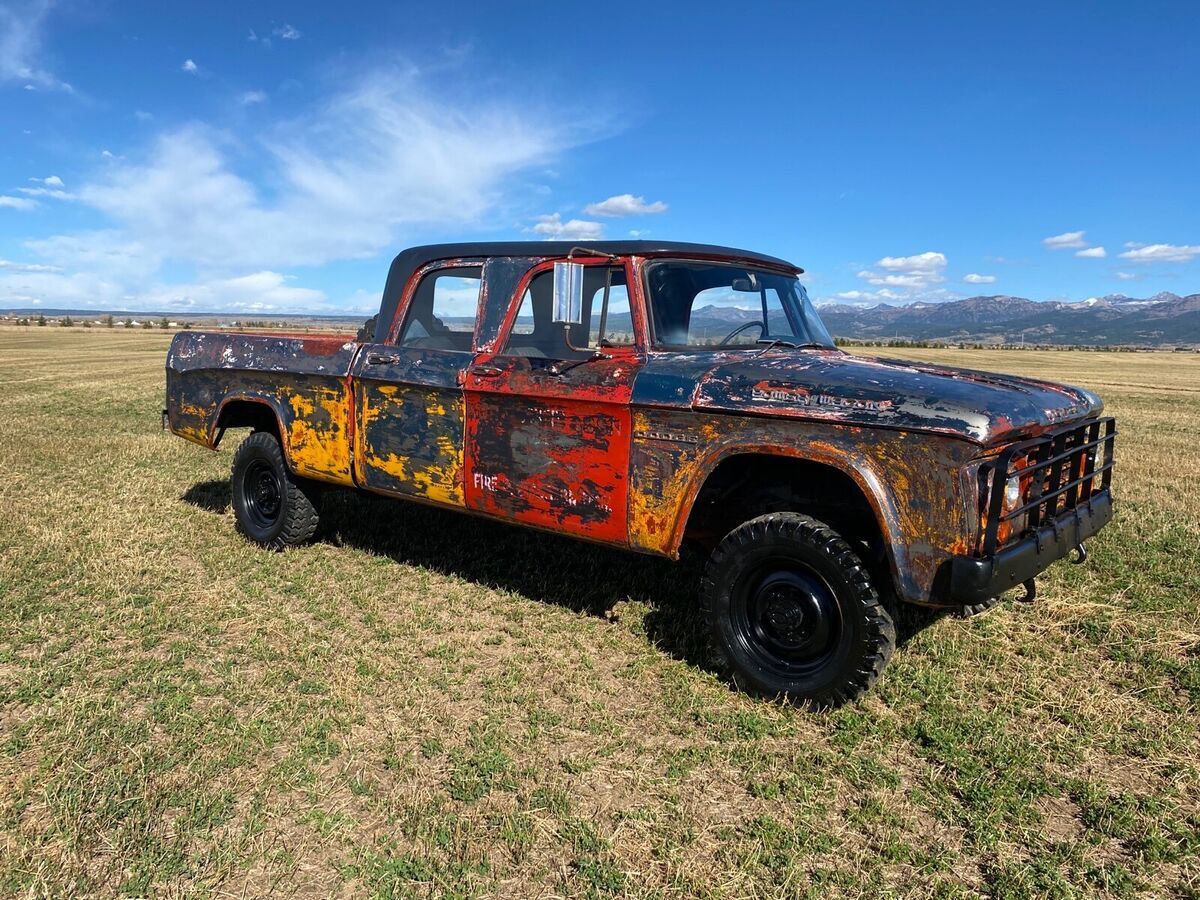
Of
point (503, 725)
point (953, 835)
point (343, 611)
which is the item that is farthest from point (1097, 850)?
point (343, 611)

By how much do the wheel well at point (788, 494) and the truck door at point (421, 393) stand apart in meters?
1.44

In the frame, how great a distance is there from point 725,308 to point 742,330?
15 centimetres

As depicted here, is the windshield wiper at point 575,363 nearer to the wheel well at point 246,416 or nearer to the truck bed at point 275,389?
the truck bed at point 275,389

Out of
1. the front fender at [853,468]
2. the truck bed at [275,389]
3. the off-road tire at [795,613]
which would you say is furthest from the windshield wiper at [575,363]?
the truck bed at [275,389]

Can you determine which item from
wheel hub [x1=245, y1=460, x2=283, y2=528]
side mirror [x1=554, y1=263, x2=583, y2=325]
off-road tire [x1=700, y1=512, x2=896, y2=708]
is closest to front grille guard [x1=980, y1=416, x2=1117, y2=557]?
off-road tire [x1=700, y1=512, x2=896, y2=708]

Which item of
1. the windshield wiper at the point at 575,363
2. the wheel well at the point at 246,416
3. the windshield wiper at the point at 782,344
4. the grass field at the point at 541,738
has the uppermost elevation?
the windshield wiper at the point at 782,344

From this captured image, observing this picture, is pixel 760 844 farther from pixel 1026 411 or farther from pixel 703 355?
pixel 703 355

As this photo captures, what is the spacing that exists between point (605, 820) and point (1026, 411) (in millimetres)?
2203

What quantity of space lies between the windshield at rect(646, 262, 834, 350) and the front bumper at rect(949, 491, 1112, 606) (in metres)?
1.56

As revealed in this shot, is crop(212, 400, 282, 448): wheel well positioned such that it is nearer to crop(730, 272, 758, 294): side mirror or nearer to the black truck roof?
the black truck roof

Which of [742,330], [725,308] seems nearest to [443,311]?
[725,308]

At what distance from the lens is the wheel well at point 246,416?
5.41 m

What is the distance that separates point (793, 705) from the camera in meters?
3.25

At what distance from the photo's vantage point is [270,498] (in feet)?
18.0
